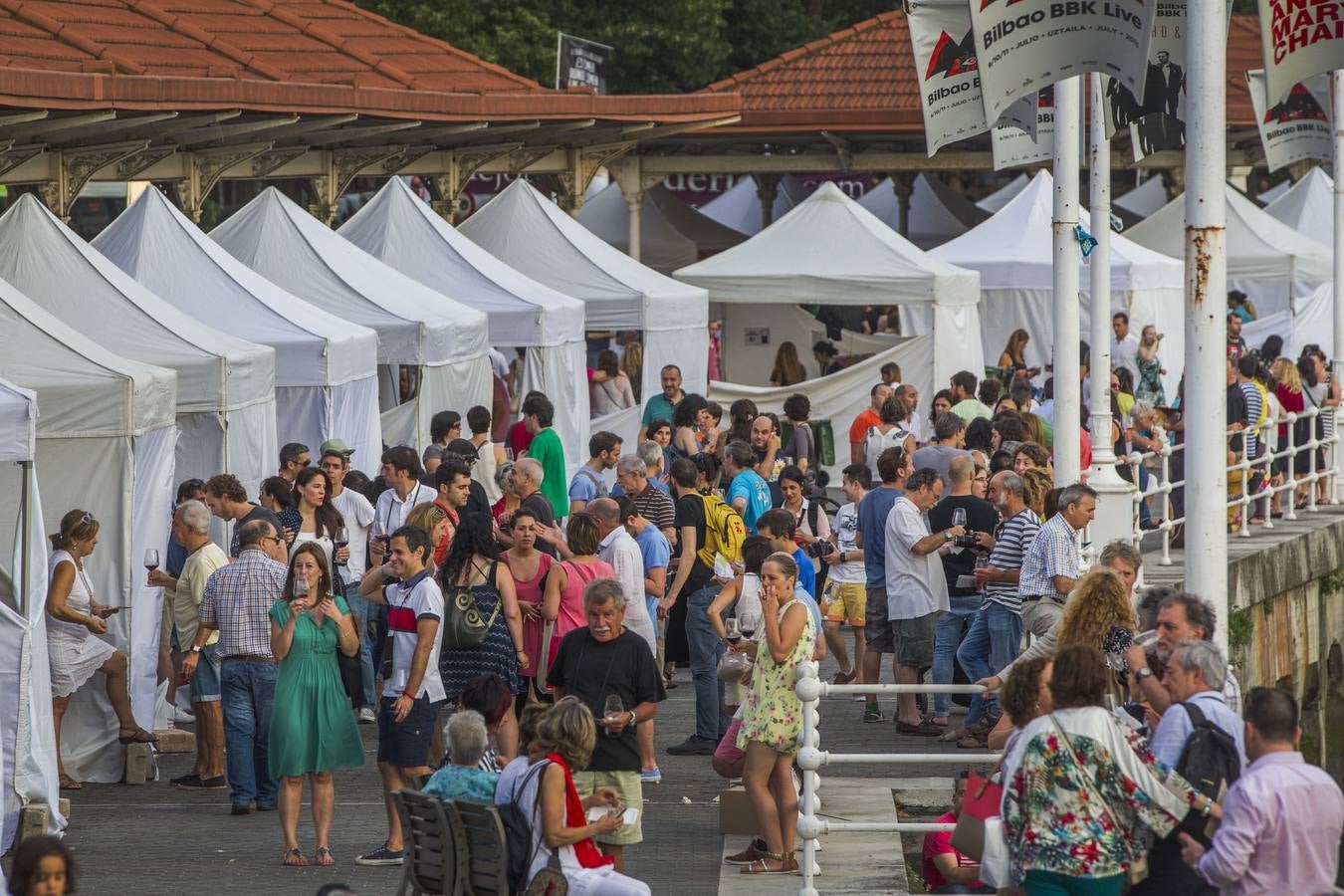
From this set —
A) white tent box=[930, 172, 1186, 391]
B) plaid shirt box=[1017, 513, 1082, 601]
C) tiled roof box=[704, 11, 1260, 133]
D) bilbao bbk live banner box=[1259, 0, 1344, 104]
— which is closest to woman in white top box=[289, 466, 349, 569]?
plaid shirt box=[1017, 513, 1082, 601]

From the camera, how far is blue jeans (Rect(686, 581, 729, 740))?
13.0 meters

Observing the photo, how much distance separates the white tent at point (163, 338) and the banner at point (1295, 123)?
9430 mm

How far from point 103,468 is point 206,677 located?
5.03 ft

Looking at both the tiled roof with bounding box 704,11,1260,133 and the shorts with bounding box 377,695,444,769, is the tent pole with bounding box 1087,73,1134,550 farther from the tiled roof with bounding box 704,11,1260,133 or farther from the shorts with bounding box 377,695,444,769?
the tiled roof with bounding box 704,11,1260,133

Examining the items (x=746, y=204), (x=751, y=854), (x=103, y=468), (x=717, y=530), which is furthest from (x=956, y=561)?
(x=746, y=204)

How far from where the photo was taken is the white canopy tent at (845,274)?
24.3 meters

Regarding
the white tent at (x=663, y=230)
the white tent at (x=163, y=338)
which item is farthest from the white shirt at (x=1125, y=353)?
the white tent at (x=163, y=338)

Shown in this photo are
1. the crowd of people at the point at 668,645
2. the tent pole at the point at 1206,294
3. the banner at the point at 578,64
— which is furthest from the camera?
→ the banner at the point at 578,64

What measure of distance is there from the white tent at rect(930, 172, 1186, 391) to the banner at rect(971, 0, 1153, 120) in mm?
14871

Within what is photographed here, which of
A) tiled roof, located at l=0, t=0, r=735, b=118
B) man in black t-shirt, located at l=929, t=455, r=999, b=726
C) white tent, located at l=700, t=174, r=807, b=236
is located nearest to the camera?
man in black t-shirt, located at l=929, t=455, r=999, b=726

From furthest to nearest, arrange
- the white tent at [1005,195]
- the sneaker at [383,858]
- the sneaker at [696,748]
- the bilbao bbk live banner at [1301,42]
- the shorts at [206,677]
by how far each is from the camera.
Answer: the white tent at [1005,195], the sneaker at [696,748], the shorts at [206,677], the bilbao bbk live banner at [1301,42], the sneaker at [383,858]

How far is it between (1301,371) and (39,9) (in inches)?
472

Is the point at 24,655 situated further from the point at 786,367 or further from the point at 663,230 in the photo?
the point at 663,230

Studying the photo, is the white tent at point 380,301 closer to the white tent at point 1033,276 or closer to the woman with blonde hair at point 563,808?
the white tent at point 1033,276
